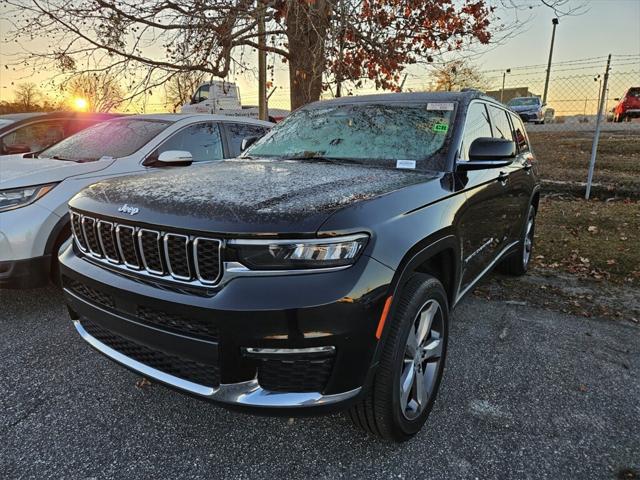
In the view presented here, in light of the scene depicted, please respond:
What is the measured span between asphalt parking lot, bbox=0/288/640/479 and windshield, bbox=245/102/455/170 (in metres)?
1.43

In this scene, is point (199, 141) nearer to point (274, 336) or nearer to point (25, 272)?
point (25, 272)

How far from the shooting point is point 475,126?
321cm

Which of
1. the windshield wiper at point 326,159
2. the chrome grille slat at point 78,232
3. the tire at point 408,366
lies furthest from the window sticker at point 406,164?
the chrome grille slat at point 78,232

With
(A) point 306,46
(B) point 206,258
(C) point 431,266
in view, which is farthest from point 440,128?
(A) point 306,46

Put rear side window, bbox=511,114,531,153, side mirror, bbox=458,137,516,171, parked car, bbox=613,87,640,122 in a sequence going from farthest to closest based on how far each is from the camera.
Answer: parked car, bbox=613,87,640,122 → rear side window, bbox=511,114,531,153 → side mirror, bbox=458,137,516,171

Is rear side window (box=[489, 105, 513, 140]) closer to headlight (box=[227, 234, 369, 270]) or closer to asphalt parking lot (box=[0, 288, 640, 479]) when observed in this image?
asphalt parking lot (box=[0, 288, 640, 479])

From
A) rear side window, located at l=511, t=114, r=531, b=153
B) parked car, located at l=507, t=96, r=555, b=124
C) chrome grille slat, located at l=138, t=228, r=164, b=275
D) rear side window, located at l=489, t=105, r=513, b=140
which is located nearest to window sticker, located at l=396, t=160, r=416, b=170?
rear side window, located at l=489, t=105, r=513, b=140

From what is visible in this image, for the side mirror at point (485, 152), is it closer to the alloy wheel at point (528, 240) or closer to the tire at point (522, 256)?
the tire at point (522, 256)

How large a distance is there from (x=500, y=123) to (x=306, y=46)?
445 cm

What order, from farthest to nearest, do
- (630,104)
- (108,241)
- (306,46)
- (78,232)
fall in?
(630,104) → (306,46) → (78,232) → (108,241)

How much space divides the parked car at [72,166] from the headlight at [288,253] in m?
2.25

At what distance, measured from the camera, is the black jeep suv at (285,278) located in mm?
1732

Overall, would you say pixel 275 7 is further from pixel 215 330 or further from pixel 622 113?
pixel 622 113

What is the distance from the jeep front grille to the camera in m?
1.82
